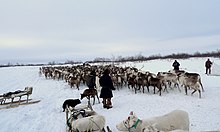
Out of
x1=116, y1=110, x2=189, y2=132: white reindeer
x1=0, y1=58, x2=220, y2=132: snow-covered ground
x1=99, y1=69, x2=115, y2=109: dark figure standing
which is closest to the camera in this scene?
x1=116, y1=110, x2=189, y2=132: white reindeer

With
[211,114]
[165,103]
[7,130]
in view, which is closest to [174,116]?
[211,114]

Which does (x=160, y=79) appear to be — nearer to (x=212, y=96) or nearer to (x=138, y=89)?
(x=138, y=89)

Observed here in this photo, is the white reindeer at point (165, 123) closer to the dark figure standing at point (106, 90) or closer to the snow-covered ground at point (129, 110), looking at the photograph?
the snow-covered ground at point (129, 110)

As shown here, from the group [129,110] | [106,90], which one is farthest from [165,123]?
[106,90]

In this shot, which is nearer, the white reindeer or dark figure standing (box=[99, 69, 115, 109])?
the white reindeer

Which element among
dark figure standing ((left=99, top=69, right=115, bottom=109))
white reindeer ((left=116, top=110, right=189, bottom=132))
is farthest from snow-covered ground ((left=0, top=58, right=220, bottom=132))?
white reindeer ((left=116, top=110, right=189, bottom=132))

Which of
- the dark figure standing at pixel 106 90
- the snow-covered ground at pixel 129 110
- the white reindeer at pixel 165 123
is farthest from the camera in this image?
the dark figure standing at pixel 106 90

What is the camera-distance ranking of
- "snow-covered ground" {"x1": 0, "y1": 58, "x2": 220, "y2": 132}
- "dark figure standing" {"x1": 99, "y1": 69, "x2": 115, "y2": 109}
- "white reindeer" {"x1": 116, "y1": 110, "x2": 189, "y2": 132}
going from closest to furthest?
"white reindeer" {"x1": 116, "y1": 110, "x2": 189, "y2": 132} < "snow-covered ground" {"x1": 0, "y1": 58, "x2": 220, "y2": 132} < "dark figure standing" {"x1": 99, "y1": 69, "x2": 115, "y2": 109}

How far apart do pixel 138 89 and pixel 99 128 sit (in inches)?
291

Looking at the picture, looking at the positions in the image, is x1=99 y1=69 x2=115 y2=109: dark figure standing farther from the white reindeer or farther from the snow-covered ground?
the white reindeer

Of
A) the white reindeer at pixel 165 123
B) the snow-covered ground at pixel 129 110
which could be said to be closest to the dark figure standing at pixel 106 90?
the snow-covered ground at pixel 129 110

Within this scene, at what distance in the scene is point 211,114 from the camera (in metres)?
7.43

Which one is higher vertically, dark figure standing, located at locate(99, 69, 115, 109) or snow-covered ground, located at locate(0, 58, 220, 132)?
dark figure standing, located at locate(99, 69, 115, 109)

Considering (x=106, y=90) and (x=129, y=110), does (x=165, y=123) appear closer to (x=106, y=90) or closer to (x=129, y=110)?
(x=129, y=110)
